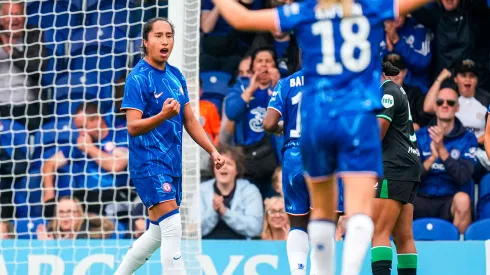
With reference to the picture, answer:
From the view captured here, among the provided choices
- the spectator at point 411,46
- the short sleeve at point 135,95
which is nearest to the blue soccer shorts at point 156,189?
the short sleeve at point 135,95

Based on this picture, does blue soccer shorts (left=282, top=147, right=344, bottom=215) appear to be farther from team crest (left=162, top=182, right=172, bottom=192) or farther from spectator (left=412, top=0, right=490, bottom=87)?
spectator (left=412, top=0, right=490, bottom=87)

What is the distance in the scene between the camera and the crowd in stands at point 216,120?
33.2 feet

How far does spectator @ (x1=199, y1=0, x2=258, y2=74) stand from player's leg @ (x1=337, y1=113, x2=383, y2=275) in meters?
6.32

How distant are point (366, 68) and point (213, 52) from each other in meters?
6.53

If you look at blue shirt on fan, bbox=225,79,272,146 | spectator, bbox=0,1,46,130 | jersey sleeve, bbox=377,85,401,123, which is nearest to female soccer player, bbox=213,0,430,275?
jersey sleeve, bbox=377,85,401,123

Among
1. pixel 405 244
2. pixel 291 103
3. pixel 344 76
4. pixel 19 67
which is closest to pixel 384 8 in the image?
pixel 344 76

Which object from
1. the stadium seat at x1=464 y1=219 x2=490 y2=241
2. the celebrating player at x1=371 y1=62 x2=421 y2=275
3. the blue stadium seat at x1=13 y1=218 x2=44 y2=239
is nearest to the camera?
the celebrating player at x1=371 y1=62 x2=421 y2=275

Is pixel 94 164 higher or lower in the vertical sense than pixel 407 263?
higher

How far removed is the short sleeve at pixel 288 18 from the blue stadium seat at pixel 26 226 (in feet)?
21.1

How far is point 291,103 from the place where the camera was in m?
7.04

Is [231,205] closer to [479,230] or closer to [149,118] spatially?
[479,230]

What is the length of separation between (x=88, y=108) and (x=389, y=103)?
4.76m

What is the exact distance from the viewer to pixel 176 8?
8.90m

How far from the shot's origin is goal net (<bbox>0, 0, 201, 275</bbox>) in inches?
414
